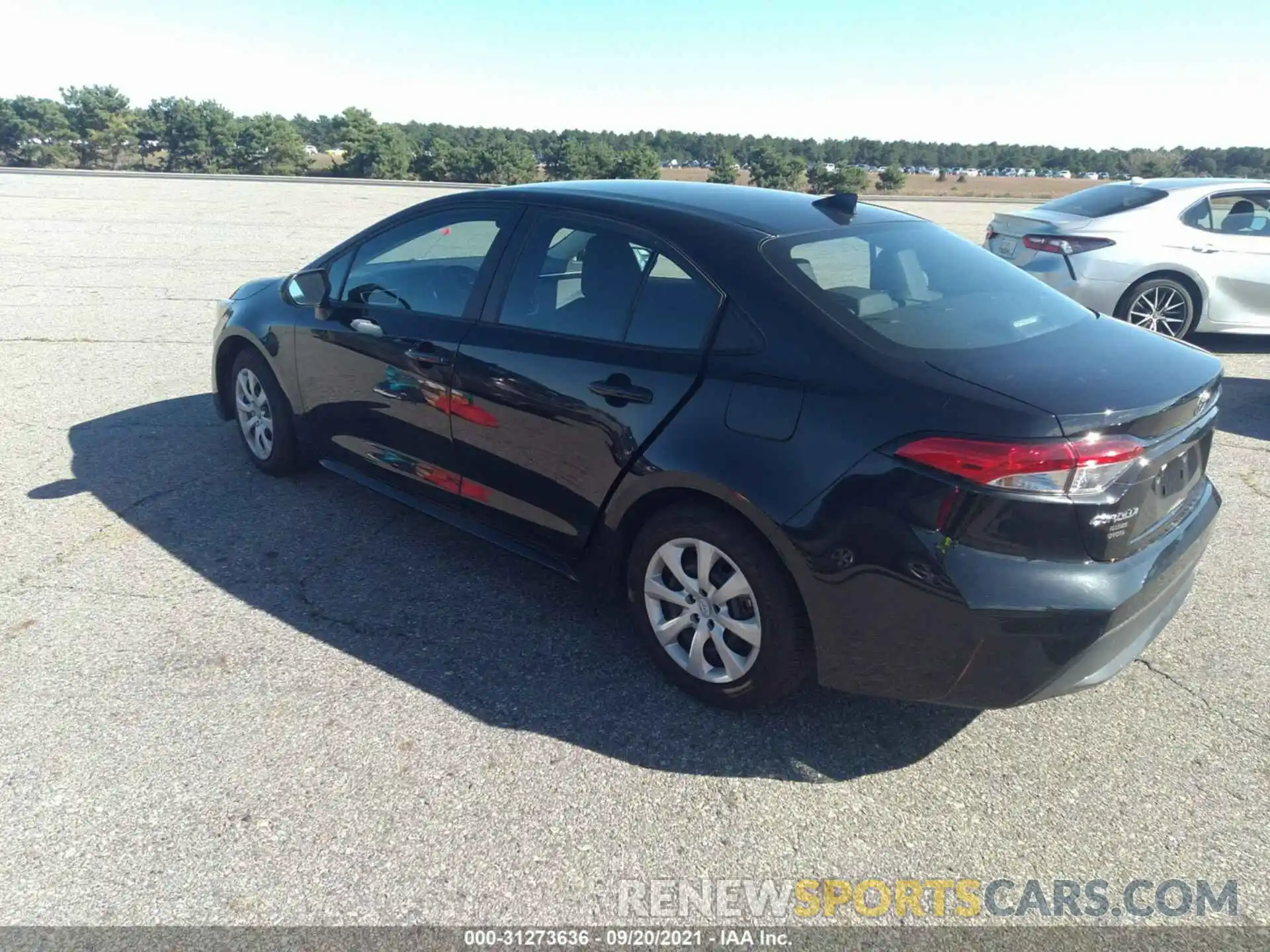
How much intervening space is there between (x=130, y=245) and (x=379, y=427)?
42.9 feet

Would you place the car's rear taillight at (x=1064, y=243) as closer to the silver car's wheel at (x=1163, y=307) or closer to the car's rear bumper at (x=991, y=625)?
the silver car's wheel at (x=1163, y=307)

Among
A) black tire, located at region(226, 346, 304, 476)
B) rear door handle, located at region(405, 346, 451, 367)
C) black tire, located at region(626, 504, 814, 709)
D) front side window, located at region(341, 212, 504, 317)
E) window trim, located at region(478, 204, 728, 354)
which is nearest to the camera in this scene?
black tire, located at region(626, 504, 814, 709)

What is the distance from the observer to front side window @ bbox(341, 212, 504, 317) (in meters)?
3.97

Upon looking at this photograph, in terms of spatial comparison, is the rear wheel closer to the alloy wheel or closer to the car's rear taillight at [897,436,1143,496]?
the car's rear taillight at [897,436,1143,496]

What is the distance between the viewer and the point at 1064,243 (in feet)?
27.0

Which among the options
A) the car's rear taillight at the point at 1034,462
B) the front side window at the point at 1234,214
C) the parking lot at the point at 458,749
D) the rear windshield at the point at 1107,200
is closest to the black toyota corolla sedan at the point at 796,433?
the car's rear taillight at the point at 1034,462

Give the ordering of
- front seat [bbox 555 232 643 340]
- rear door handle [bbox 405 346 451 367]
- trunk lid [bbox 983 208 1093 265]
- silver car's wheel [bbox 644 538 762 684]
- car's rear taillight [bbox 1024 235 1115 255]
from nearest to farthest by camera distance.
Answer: silver car's wheel [bbox 644 538 762 684], front seat [bbox 555 232 643 340], rear door handle [bbox 405 346 451 367], car's rear taillight [bbox 1024 235 1115 255], trunk lid [bbox 983 208 1093 265]

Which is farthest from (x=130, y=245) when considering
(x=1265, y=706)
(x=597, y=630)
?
(x=1265, y=706)

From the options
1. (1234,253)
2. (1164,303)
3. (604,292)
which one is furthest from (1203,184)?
(604,292)

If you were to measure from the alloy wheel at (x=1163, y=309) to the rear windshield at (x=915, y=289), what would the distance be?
217 inches

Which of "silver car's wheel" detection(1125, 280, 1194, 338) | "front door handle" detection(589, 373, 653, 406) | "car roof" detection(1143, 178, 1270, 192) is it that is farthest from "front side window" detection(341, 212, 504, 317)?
"car roof" detection(1143, 178, 1270, 192)

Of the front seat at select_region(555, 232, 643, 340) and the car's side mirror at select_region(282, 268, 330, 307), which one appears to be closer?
the front seat at select_region(555, 232, 643, 340)

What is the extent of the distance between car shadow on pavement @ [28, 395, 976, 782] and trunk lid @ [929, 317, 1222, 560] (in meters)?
0.97

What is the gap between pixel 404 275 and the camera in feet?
14.3
